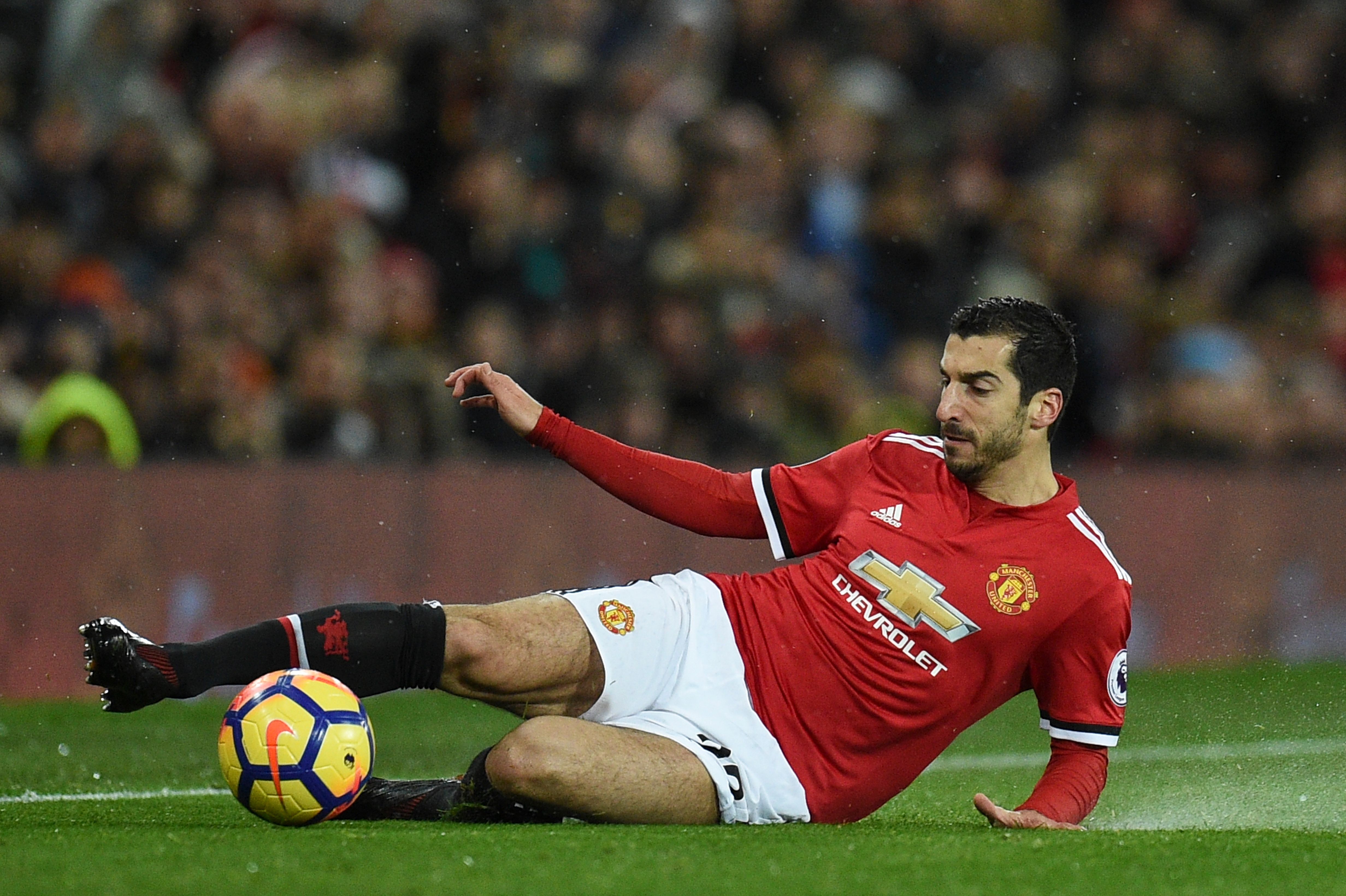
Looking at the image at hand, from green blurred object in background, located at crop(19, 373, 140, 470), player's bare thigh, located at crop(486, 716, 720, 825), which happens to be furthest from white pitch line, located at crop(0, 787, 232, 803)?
green blurred object in background, located at crop(19, 373, 140, 470)

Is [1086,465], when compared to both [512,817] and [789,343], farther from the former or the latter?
[512,817]

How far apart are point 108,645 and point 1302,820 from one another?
143 inches

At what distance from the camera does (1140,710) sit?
8680mm

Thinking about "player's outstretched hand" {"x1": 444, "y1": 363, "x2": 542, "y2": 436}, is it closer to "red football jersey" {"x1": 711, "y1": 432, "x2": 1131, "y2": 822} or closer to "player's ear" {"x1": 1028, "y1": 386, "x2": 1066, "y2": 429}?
"red football jersey" {"x1": 711, "y1": 432, "x2": 1131, "y2": 822}

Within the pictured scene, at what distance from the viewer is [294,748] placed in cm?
455

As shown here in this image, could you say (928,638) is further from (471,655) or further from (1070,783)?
(471,655)

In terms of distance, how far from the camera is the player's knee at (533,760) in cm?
475

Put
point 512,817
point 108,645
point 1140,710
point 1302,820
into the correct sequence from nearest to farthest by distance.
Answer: point 108,645 < point 512,817 < point 1302,820 < point 1140,710

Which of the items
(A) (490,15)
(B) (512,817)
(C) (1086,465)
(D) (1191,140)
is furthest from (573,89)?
(B) (512,817)

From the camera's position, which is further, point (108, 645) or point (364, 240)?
point (364, 240)

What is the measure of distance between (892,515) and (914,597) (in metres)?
0.29

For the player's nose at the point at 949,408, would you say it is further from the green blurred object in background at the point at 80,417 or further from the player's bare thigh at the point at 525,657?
the green blurred object in background at the point at 80,417

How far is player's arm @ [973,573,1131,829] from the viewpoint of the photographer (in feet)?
16.6

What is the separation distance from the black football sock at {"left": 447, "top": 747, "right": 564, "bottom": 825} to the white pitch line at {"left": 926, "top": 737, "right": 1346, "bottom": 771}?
2.72m
